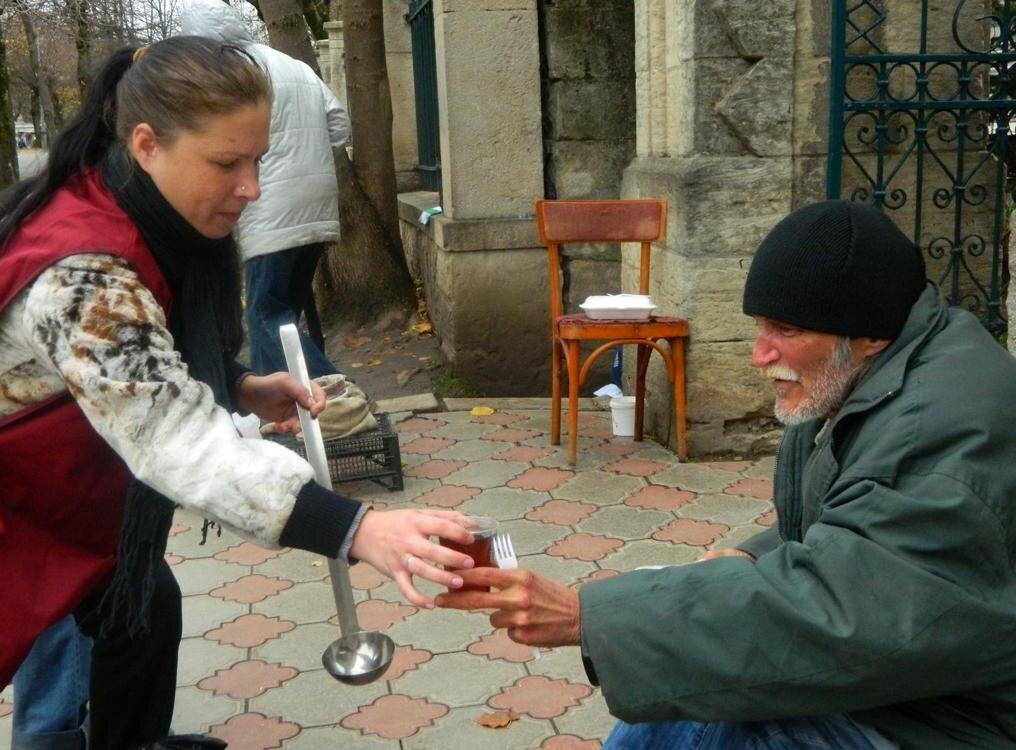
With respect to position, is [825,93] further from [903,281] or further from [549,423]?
[903,281]

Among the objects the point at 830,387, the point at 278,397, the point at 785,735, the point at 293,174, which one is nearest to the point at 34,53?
the point at 293,174

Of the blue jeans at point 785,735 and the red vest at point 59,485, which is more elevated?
the red vest at point 59,485

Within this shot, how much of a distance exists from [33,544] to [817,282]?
1406 mm

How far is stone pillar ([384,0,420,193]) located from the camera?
10.1 m

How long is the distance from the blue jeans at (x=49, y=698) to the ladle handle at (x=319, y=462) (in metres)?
0.63

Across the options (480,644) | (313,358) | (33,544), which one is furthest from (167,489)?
(313,358)

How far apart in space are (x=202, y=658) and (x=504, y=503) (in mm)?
1544

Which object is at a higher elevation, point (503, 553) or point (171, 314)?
point (171, 314)

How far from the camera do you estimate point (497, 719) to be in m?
3.12

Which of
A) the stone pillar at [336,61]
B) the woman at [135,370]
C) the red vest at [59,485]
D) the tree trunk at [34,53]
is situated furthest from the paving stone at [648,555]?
the tree trunk at [34,53]

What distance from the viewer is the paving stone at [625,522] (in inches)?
174

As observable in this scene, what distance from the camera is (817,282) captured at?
188 cm

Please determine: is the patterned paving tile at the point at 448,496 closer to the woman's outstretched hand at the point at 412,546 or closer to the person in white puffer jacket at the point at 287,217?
the person in white puffer jacket at the point at 287,217

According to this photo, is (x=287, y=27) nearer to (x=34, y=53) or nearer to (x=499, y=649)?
(x=499, y=649)
